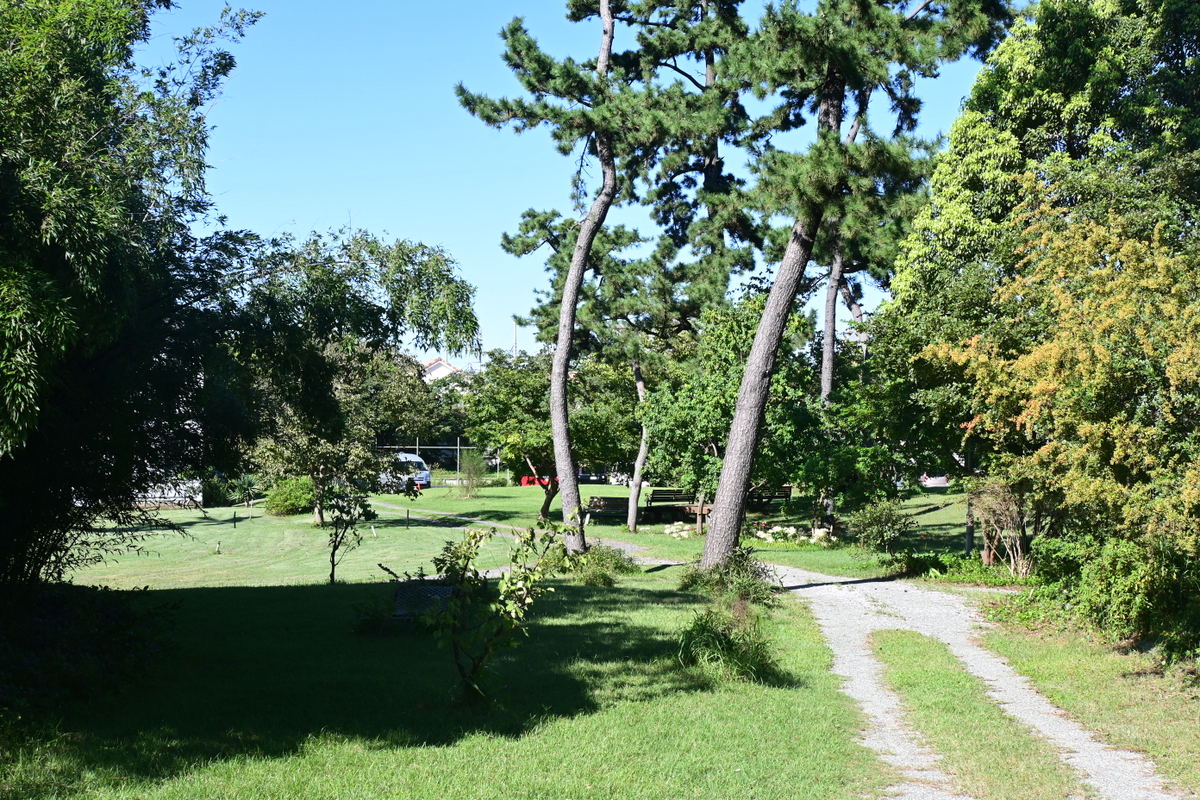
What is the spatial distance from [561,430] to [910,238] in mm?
10655

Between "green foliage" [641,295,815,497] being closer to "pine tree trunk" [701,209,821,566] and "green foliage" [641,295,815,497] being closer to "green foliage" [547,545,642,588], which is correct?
"green foliage" [547,545,642,588]

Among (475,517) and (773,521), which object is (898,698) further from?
(475,517)

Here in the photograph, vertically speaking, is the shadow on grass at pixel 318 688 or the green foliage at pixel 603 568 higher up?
the green foliage at pixel 603 568

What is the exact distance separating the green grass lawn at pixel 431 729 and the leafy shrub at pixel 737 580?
11.3ft

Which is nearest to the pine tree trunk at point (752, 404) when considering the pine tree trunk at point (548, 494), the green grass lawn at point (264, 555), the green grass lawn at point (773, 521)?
the green grass lawn at point (773, 521)

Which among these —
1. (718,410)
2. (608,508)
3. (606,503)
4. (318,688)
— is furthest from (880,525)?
(606,503)

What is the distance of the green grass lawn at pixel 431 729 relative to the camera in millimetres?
5523

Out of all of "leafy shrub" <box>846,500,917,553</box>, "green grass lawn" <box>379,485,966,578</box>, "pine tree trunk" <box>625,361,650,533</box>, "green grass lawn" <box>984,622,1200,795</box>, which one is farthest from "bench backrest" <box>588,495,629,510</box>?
"green grass lawn" <box>984,622,1200,795</box>

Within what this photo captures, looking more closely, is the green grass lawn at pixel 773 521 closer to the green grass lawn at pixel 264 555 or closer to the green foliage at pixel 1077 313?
the green foliage at pixel 1077 313

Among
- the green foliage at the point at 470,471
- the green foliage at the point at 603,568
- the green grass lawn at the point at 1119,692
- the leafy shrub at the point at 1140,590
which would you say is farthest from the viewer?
the green foliage at the point at 470,471

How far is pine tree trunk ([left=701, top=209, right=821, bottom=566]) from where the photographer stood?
50.1 feet

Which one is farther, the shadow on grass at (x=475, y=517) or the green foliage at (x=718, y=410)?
the shadow on grass at (x=475, y=517)

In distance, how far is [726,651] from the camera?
891 cm

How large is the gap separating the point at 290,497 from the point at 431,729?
31457 millimetres
